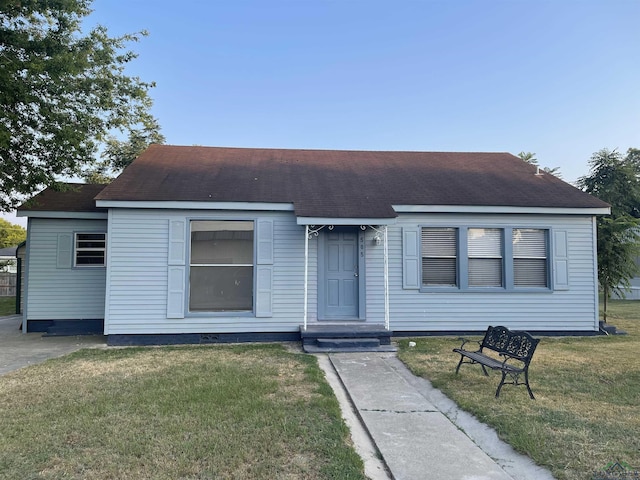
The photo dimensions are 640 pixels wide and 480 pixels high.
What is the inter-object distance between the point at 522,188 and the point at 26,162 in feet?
37.7

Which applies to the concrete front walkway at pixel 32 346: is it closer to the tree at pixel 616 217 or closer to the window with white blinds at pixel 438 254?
Answer: the window with white blinds at pixel 438 254

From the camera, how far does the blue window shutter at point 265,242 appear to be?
7.79m

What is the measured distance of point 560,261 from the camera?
8.44m

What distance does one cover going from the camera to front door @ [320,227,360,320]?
315 inches

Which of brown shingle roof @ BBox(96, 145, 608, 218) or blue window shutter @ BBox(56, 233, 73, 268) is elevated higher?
brown shingle roof @ BBox(96, 145, 608, 218)

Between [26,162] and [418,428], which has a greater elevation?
[26,162]

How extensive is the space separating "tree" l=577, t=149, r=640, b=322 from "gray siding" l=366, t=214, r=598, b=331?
2367 mm

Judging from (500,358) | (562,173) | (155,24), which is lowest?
(500,358)

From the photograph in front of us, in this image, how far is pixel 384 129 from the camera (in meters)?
17.5

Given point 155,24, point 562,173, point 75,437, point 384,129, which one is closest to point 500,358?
point 75,437

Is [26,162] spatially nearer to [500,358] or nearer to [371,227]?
[371,227]

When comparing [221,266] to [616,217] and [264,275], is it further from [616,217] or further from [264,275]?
[616,217]

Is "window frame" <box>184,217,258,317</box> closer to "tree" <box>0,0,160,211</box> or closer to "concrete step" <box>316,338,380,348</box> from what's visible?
"concrete step" <box>316,338,380,348</box>

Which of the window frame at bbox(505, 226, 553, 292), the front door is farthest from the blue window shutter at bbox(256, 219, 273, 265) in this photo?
the window frame at bbox(505, 226, 553, 292)
